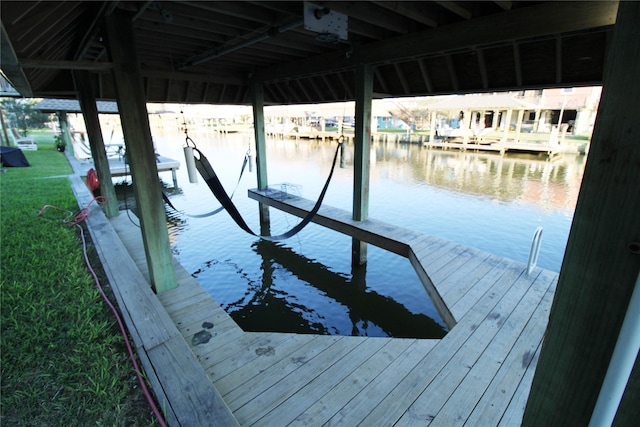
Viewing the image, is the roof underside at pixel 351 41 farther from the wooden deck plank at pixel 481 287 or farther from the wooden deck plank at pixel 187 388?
the wooden deck plank at pixel 481 287

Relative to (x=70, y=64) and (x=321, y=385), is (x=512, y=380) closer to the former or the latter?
(x=321, y=385)

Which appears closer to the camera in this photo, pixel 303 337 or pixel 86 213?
pixel 303 337

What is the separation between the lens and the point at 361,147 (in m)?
4.27

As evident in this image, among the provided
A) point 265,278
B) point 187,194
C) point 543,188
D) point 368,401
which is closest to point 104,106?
point 187,194

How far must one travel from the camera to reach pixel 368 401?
5.71 ft

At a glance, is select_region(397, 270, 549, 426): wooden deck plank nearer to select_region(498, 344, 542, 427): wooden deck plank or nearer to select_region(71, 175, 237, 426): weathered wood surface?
select_region(498, 344, 542, 427): wooden deck plank

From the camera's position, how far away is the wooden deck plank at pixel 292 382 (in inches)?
65.9

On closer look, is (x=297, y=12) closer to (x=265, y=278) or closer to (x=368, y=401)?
(x=368, y=401)

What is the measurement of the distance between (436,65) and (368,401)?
13.2ft

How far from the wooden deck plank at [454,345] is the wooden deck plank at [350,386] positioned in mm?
158

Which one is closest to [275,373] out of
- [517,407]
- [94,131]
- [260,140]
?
[517,407]

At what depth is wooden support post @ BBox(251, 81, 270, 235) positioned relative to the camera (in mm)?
5734

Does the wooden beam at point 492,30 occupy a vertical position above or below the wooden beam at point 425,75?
above

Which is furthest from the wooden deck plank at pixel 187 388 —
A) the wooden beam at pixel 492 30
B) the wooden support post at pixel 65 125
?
the wooden support post at pixel 65 125
